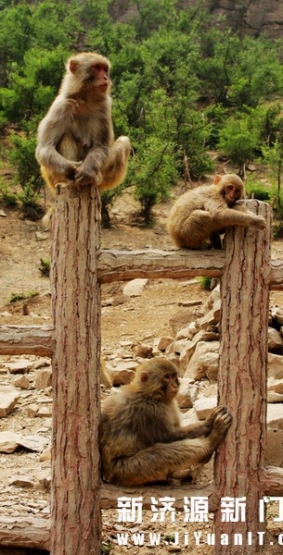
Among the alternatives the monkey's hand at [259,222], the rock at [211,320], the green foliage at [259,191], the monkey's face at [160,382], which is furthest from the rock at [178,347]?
the green foliage at [259,191]

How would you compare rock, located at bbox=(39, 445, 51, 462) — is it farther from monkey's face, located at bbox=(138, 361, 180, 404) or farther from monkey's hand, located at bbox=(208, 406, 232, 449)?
monkey's hand, located at bbox=(208, 406, 232, 449)

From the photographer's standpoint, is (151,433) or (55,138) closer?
(151,433)

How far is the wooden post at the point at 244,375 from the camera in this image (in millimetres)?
5031

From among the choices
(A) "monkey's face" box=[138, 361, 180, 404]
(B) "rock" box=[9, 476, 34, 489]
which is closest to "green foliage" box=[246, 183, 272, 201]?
(B) "rock" box=[9, 476, 34, 489]

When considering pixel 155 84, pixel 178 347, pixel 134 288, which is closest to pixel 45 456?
pixel 178 347

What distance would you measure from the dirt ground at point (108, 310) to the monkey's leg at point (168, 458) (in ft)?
2.55

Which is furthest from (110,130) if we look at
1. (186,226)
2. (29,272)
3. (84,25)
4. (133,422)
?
(84,25)

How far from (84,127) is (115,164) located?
0.45 metres

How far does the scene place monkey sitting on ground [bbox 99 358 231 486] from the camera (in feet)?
16.6

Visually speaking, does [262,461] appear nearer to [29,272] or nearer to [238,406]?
A: [238,406]

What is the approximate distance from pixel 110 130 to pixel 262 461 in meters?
2.83

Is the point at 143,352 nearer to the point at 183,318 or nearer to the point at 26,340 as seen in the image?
the point at 183,318

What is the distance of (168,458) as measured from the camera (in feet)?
16.7

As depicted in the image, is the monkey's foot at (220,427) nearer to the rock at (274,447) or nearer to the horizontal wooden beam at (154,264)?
the horizontal wooden beam at (154,264)
